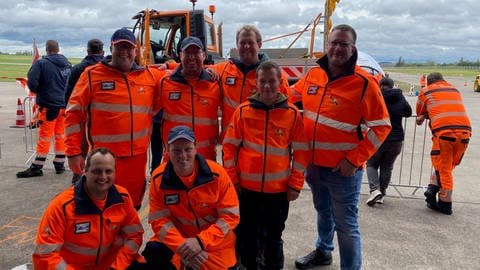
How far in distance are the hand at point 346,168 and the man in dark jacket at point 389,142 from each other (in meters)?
2.44

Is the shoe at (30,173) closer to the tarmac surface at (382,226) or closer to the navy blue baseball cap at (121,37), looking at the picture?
the tarmac surface at (382,226)

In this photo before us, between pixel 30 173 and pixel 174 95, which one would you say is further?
pixel 30 173

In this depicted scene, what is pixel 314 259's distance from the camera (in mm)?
3613

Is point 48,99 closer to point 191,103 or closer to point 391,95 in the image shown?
point 191,103

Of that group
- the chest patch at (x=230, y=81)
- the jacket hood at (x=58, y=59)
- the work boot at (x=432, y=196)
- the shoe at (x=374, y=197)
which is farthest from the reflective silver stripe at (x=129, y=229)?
the jacket hood at (x=58, y=59)

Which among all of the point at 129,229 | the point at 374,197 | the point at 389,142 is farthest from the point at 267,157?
the point at 389,142

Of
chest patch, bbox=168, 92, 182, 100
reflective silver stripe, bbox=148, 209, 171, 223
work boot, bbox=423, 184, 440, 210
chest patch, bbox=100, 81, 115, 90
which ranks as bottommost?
work boot, bbox=423, 184, 440, 210

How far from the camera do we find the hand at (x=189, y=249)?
2658mm

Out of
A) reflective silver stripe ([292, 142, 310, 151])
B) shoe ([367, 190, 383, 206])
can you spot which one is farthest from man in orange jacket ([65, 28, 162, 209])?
shoe ([367, 190, 383, 206])

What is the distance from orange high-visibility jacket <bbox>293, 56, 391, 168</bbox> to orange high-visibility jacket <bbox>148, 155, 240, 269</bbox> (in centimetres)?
79

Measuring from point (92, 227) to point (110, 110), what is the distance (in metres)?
1.02

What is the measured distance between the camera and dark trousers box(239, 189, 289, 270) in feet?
10.1

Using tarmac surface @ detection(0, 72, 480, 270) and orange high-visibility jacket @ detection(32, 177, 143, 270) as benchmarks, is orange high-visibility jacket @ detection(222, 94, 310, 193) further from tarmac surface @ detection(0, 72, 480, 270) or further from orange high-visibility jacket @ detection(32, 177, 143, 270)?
tarmac surface @ detection(0, 72, 480, 270)

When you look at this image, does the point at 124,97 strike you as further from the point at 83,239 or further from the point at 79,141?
the point at 83,239
